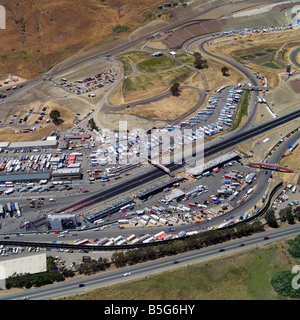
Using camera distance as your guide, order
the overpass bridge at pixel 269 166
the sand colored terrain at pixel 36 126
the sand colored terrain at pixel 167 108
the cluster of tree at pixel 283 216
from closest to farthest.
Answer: the cluster of tree at pixel 283 216
the overpass bridge at pixel 269 166
the sand colored terrain at pixel 36 126
the sand colored terrain at pixel 167 108

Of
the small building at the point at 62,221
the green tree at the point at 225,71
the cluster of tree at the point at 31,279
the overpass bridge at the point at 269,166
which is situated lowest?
the cluster of tree at the point at 31,279

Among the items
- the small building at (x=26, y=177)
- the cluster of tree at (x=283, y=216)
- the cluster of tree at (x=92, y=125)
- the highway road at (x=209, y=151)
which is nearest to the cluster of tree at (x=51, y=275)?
the highway road at (x=209, y=151)

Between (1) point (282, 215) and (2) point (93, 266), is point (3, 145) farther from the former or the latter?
(1) point (282, 215)

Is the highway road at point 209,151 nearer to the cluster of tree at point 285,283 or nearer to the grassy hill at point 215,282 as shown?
the grassy hill at point 215,282

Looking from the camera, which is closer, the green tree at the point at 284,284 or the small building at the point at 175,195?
A: the green tree at the point at 284,284

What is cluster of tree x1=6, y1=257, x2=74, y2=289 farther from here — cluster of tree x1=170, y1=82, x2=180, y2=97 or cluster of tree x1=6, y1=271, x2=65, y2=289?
cluster of tree x1=170, y1=82, x2=180, y2=97

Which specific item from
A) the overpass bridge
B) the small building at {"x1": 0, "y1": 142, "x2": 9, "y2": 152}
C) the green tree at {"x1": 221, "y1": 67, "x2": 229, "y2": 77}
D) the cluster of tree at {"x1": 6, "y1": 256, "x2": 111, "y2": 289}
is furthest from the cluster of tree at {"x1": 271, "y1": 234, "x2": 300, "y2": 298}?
the green tree at {"x1": 221, "y1": 67, "x2": 229, "y2": 77}

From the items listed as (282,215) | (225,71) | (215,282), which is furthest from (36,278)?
(225,71)
